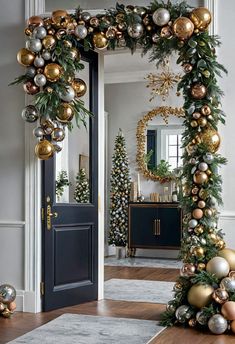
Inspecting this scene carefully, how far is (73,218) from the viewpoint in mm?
5410

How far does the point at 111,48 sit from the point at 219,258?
215 cm

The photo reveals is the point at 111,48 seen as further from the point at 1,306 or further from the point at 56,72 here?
the point at 1,306

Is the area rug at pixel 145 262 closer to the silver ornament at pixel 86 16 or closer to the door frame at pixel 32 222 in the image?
the door frame at pixel 32 222

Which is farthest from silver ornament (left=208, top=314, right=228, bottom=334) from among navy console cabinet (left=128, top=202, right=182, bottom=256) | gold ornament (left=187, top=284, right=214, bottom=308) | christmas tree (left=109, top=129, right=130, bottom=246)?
christmas tree (left=109, top=129, right=130, bottom=246)

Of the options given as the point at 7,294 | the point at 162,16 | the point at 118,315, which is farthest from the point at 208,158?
the point at 7,294

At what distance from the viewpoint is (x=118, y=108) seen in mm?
9984

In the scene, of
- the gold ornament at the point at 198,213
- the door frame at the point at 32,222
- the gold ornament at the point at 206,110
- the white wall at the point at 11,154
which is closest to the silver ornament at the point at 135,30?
the gold ornament at the point at 206,110

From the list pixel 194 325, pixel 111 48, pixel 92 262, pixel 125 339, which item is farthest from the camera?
pixel 92 262

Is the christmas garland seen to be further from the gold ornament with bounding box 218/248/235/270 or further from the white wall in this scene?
the white wall

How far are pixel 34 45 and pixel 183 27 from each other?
133 centimetres

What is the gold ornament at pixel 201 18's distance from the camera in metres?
4.77

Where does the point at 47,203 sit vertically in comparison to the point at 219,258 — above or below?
above

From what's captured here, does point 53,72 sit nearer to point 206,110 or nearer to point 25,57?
point 25,57

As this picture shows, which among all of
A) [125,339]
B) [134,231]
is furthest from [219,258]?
[134,231]
